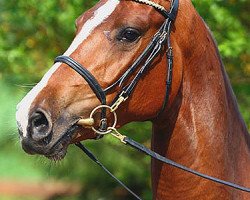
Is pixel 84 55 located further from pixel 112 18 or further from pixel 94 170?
pixel 94 170

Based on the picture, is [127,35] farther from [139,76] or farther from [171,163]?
[171,163]

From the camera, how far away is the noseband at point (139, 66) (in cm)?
332

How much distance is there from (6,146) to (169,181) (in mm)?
5599

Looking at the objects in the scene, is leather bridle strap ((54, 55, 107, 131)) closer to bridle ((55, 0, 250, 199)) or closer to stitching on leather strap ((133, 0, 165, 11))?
bridle ((55, 0, 250, 199))

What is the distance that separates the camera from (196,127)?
3.57m

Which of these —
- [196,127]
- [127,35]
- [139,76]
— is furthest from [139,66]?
[196,127]

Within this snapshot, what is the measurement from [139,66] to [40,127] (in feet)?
1.94

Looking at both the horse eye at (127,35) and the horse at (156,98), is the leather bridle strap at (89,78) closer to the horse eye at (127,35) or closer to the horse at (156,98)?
the horse at (156,98)

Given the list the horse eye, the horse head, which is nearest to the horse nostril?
the horse head

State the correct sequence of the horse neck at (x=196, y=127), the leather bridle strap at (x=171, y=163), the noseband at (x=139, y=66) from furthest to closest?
the horse neck at (x=196, y=127) < the leather bridle strap at (x=171, y=163) < the noseband at (x=139, y=66)

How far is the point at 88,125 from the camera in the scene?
334cm

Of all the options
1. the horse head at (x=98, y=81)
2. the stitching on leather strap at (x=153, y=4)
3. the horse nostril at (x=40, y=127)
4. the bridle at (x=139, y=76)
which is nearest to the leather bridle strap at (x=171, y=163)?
the bridle at (x=139, y=76)

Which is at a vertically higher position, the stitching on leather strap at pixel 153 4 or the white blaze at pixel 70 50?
the stitching on leather strap at pixel 153 4

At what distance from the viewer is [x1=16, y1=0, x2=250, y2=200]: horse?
328cm
